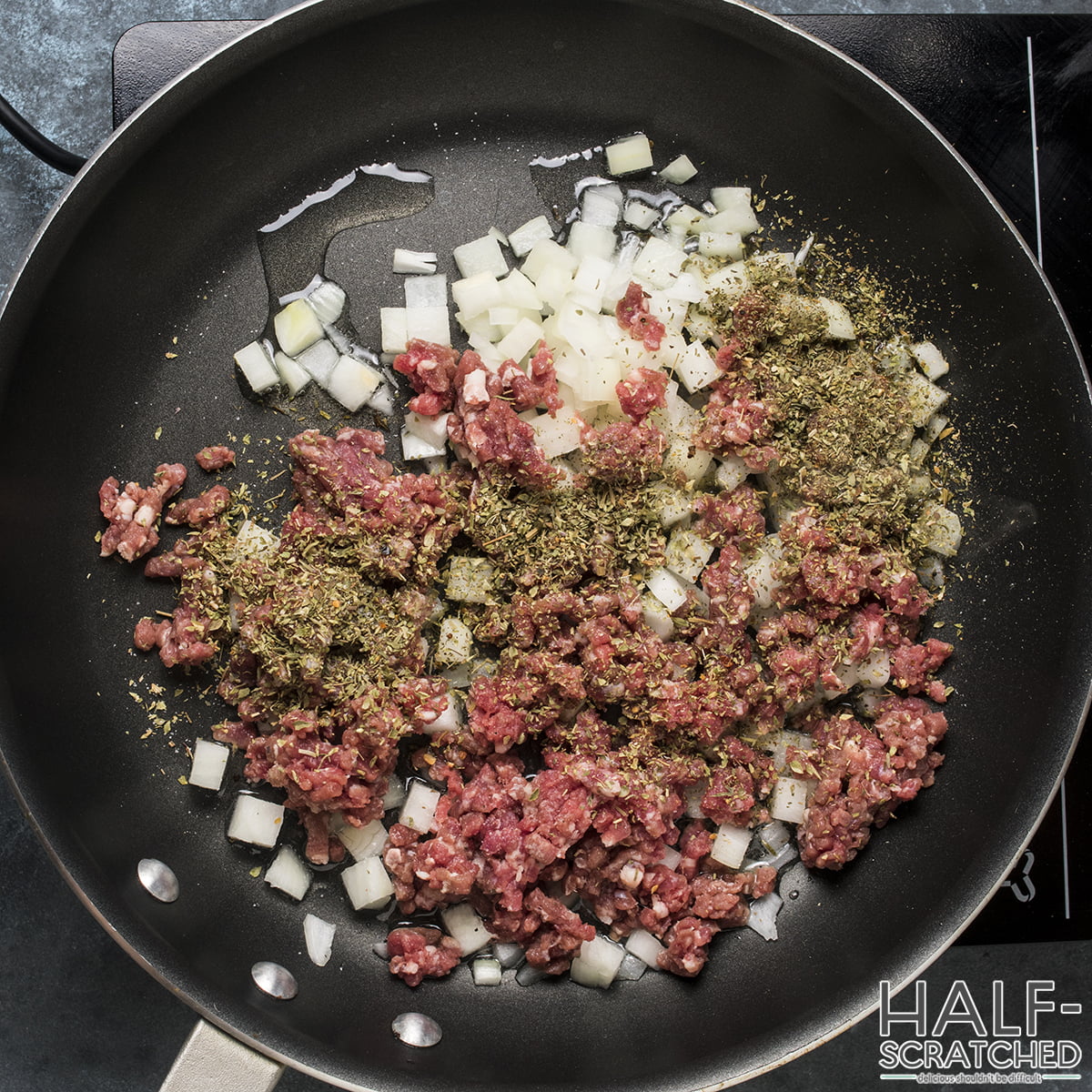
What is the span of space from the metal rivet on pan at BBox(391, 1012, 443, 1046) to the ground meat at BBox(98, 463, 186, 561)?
1384mm

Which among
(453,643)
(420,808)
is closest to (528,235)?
(453,643)

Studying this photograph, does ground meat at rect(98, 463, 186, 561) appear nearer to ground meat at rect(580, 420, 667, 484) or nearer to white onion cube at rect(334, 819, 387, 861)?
white onion cube at rect(334, 819, 387, 861)

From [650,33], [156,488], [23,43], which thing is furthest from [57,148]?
[650,33]

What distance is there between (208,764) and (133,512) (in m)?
0.68

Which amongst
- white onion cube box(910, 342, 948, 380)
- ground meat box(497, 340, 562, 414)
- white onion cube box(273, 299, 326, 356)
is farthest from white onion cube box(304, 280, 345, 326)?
white onion cube box(910, 342, 948, 380)

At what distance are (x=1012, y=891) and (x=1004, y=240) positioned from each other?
1.72 m

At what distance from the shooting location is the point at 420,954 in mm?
2336

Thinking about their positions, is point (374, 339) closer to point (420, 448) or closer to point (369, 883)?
point (420, 448)

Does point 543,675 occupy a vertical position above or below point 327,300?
below

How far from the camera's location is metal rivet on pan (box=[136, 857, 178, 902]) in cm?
231

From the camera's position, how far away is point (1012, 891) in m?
2.46

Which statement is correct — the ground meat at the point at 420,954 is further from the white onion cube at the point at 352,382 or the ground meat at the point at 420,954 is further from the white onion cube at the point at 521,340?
the white onion cube at the point at 521,340

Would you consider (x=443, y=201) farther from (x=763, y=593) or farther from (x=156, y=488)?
(x=763, y=593)

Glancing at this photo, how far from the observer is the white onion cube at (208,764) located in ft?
7.80
